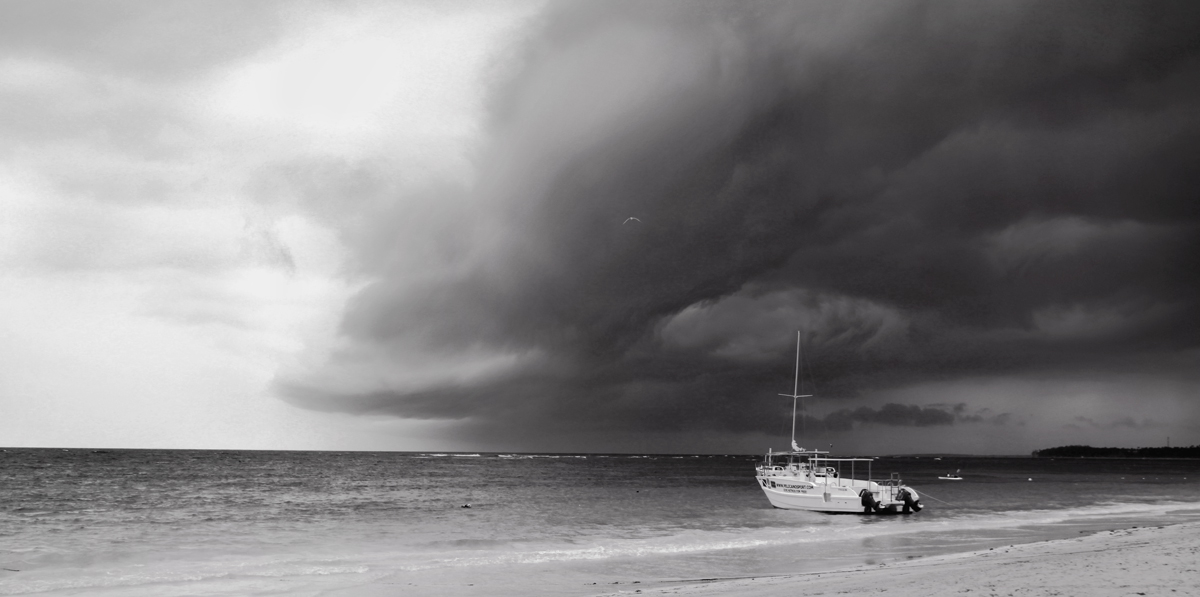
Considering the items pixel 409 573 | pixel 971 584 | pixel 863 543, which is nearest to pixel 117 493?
pixel 409 573

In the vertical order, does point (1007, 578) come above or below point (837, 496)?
above

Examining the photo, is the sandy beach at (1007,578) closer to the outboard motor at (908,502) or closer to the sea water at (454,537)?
the sea water at (454,537)

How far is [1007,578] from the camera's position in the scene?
2083 centimetres

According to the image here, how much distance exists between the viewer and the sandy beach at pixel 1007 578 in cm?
1831

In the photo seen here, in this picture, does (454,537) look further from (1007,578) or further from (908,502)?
(908,502)

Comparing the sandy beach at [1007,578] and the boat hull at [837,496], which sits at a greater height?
the sandy beach at [1007,578]

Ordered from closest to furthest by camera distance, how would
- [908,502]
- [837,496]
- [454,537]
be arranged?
[454,537] → [837,496] → [908,502]

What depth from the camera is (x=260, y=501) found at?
225ft

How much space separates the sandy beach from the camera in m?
18.3

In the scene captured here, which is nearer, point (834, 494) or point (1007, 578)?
point (1007, 578)

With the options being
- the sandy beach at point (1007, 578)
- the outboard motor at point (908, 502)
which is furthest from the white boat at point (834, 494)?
the sandy beach at point (1007, 578)

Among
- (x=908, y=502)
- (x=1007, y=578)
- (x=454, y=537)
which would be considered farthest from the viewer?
(x=908, y=502)

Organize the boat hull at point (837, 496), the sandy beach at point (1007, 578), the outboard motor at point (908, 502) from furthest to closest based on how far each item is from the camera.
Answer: the outboard motor at point (908, 502) < the boat hull at point (837, 496) < the sandy beach at point (1007, 578)

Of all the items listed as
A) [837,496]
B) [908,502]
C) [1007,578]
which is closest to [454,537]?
[1007,578]
